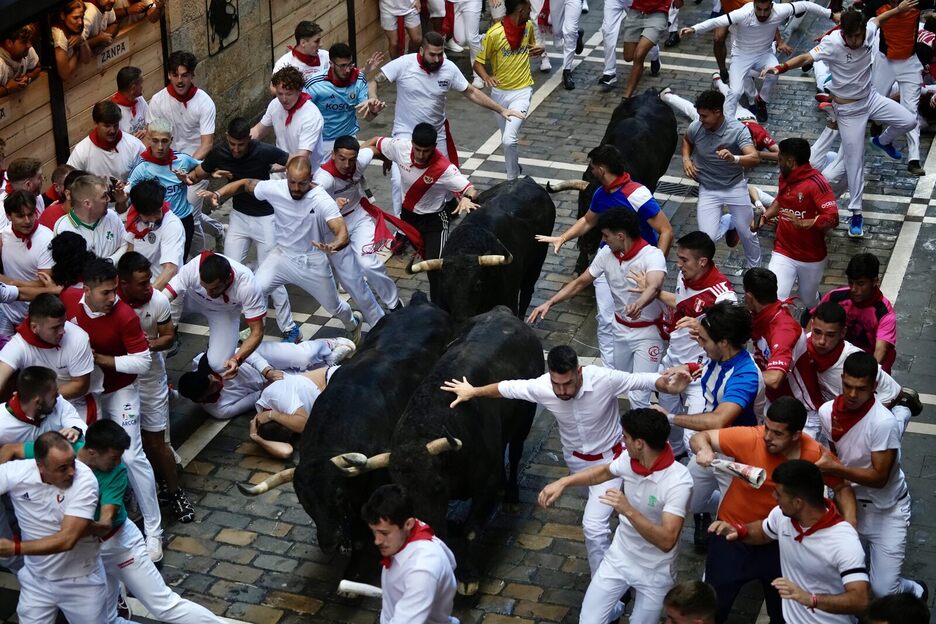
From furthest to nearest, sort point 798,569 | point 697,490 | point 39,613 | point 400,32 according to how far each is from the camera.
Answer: point 400,32
point 697,490
point 39,613
point 798,569

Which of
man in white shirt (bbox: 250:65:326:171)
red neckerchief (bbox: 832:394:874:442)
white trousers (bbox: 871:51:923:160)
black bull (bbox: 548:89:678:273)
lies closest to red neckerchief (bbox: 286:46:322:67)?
man in white shirt (bbox: 250:65:326:171)

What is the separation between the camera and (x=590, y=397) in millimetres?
9359

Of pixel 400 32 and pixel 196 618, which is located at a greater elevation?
pixel 196 618

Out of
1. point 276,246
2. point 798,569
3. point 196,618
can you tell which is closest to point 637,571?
point 798,569

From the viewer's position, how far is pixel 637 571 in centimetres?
836

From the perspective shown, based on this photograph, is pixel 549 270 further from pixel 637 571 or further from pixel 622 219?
pixel 637 571

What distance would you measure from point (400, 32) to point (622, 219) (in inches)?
421

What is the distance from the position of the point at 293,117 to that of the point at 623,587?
292 inches

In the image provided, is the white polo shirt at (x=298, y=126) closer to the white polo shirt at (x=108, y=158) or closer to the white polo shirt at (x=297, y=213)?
the white polo shirt at (x=297, y=213)

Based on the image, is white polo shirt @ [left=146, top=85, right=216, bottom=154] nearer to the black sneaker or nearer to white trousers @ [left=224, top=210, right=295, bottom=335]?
white trousers @ [left=224, top=210, right=295, bottom=335]

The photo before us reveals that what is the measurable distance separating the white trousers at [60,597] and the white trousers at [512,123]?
895 centimetres

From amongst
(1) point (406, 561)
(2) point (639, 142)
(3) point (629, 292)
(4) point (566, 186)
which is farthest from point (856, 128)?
(1) point (406, 561)

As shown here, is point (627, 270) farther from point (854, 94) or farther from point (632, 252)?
point (854, 94)

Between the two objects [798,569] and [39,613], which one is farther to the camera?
[39,613]
